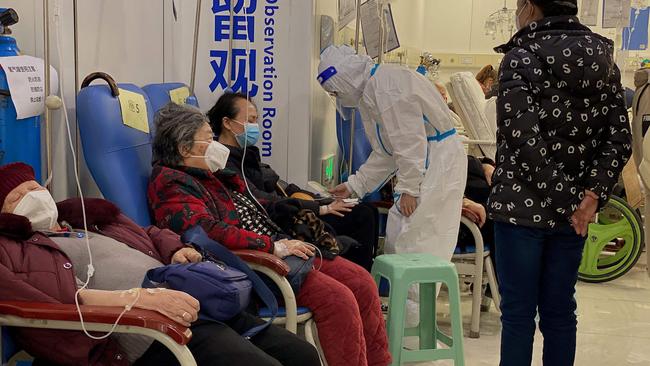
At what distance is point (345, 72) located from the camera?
3326 mm

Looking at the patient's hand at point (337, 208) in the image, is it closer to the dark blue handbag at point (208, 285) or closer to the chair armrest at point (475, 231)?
the chair armrest at point (475, 231)

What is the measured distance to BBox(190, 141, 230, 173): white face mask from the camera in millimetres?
2574

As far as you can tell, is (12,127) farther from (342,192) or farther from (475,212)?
(475,212)

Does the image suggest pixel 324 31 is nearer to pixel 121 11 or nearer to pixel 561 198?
pixel 121 11

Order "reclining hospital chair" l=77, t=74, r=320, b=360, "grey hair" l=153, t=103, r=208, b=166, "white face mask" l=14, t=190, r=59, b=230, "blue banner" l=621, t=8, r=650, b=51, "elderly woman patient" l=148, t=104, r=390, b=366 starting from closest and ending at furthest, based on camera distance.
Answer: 1. "white face mask" l=14, t=190, r=59, b=230
2. "reclining hospital chair" l=77, t=74, r=320, b=360
3. "elderly woman patient" l=148, t=104, r=390, b=366
4. "grey hair" l=153, t=103, r=208, b=166
5. "blue banner" l=621, t=8, r=650, b=51

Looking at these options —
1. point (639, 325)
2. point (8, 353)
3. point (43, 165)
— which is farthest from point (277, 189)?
point (639, 325)

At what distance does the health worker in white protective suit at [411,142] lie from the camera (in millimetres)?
3230

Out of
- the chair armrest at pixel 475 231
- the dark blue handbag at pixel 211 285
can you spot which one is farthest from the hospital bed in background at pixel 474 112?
the dark blue handbag at pixel 211 285

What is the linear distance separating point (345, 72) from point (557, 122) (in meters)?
1.30

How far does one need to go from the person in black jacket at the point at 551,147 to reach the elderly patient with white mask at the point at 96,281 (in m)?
0.73

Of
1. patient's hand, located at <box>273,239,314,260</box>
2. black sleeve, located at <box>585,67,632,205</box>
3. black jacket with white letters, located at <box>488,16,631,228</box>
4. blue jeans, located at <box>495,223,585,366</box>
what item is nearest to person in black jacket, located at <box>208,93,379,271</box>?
patient's hand, located at <box>273,239,314,260</box>

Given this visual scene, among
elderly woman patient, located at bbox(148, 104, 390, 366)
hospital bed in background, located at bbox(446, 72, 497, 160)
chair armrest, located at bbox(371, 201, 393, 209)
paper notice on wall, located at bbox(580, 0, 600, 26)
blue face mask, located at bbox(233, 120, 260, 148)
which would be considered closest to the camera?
elderly woman patient, located at bbox(148, 104, 390, 366)

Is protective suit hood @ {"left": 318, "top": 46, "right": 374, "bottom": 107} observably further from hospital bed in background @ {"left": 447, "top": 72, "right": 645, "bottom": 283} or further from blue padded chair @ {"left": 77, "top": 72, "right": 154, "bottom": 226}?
hospital bed in background @ {"left": 447, "top": 72, "right": 645, "bottom": 283}

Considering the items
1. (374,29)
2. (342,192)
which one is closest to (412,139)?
(342,192)
